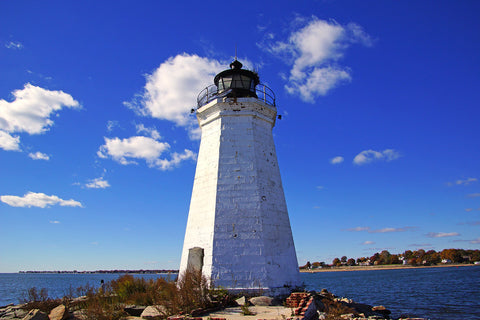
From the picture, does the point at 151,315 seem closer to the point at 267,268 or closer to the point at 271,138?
the point at 267,268

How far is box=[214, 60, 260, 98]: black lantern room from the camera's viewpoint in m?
12.3

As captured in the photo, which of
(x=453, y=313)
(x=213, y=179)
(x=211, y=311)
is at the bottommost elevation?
(x=453, y=313)

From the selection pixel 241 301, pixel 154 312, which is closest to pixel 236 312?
pixel 241 301

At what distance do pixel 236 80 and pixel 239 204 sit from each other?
16.2 ft

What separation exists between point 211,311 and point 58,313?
348 cm

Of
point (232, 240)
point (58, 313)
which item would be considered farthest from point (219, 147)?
point (58, 313)

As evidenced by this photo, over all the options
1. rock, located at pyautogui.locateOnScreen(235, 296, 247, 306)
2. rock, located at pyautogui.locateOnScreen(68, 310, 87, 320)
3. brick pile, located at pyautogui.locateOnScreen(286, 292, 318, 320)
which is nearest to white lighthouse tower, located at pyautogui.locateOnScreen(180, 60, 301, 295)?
rock, located at pyautogui.locateOnScreen(235, 296, 247, 306)

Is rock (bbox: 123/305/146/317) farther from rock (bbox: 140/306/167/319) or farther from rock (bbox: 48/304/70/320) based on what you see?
rock (bbox: 48/304/70/320)

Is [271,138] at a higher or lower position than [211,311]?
higher

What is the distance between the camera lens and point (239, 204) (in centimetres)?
1004

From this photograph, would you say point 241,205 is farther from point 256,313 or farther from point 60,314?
point 60,314

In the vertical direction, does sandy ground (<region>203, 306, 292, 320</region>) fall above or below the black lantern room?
below

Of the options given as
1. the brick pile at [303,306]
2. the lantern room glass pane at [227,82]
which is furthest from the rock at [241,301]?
the lantern room glass pane at [227,82]

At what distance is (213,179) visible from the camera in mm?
10586
